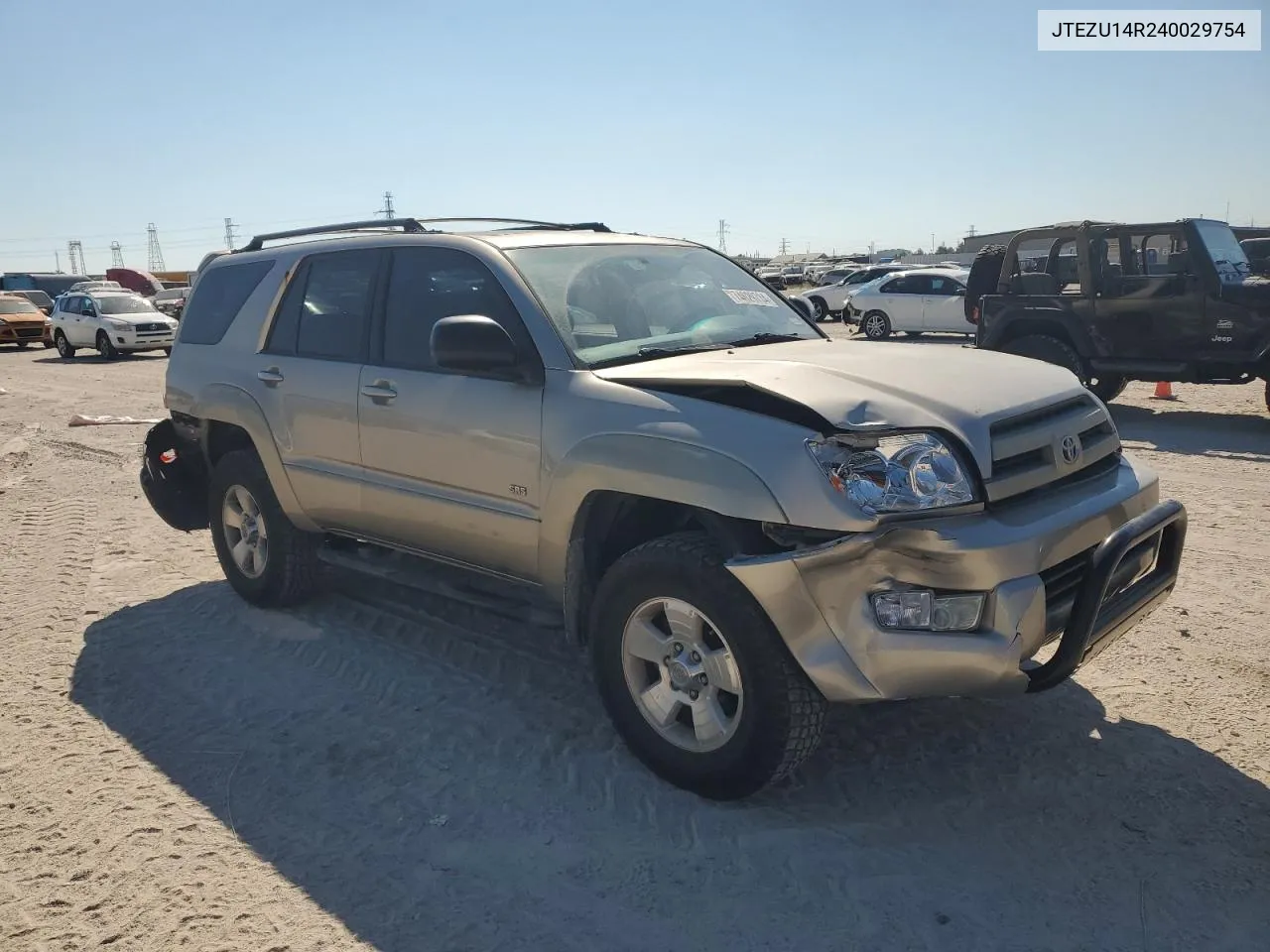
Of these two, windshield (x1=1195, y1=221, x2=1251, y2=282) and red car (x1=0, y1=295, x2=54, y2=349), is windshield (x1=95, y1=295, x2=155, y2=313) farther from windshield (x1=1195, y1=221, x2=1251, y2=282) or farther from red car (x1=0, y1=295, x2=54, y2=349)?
windshield (x1=1195, y1=221, x2=1251, y2=282)

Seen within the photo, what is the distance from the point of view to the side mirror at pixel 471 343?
12.3 feet

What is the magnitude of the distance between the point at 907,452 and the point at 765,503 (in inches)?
18.0

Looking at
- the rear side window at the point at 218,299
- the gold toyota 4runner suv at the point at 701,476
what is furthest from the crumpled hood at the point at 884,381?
the rear side window at the point at 218,299

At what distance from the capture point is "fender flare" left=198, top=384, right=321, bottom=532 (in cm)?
516

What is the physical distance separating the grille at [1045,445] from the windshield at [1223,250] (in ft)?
27.4

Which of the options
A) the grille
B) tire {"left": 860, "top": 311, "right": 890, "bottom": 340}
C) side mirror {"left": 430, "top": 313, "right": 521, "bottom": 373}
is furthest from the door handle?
tire {"left": 860, "top": 311, "right": 890, "bottom": 340}

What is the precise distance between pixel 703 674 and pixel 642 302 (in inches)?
66.0

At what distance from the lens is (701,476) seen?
10.7ft

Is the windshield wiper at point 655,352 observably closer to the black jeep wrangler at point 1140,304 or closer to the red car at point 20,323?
the black jeep wrangler at point 1140,304

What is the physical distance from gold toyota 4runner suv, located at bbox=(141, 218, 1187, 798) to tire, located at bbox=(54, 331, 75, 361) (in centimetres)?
2360

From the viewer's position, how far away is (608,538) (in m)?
3.89

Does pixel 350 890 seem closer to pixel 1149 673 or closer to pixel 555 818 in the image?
pixel 555 818

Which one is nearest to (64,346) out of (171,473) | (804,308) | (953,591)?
(171,473)

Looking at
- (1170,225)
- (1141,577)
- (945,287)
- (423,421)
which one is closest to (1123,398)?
(1170,225)
